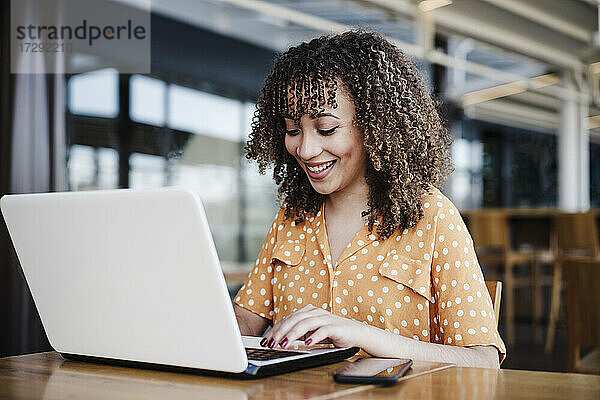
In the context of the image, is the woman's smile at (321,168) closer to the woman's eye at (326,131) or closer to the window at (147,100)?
the woman's eye at (326,131)

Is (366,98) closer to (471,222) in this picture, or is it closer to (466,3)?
(471,222)

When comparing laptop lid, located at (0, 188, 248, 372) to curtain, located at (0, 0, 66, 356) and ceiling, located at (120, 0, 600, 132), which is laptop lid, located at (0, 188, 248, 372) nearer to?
curtain, located at (0, 0, 66, 356)

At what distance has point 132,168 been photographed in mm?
4211

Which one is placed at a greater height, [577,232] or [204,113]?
[204,113]

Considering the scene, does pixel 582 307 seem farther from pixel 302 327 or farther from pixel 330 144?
pixel 302 327

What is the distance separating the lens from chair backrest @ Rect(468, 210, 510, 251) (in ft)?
19.2

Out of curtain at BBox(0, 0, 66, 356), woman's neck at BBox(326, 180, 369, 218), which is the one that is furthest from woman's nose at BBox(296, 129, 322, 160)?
curtain at BBox(0, 0, 66, 356)

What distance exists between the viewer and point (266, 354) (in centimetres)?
108

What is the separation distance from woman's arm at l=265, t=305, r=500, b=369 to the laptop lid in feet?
0.47

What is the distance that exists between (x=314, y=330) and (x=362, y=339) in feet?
0.28

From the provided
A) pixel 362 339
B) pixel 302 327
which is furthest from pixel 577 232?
pixel 302 327

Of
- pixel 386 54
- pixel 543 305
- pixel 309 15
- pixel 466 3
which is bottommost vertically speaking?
pixel 543 305

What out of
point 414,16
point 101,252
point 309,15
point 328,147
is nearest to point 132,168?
point 309,15

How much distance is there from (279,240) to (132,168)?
2708mm
